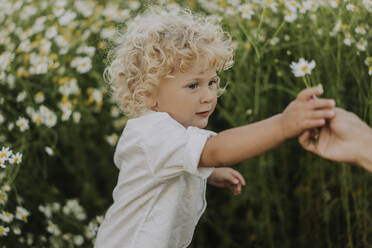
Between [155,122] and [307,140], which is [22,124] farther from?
[307,140]

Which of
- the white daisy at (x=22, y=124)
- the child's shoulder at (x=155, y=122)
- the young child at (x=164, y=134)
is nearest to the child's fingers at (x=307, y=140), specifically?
the young child at (x=164, y=134)

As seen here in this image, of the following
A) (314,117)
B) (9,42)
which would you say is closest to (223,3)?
(9,42)

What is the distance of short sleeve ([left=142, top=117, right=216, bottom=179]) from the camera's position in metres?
1.02

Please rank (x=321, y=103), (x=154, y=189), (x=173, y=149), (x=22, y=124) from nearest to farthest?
(x=321, y=103), (x=173, y=149), (x=154, y=189), (x=22, y=124)

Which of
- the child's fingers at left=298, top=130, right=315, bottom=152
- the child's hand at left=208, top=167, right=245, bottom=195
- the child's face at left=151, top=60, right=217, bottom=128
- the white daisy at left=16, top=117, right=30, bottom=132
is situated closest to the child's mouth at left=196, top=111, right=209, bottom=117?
the child's face at left=151, top=60, right=217, bottom=128

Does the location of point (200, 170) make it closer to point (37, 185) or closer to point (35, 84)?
point (37, 185)

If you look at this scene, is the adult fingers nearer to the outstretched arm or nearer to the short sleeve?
the outstretched arm

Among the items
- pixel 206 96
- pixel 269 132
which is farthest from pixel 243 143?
pixel 206 96

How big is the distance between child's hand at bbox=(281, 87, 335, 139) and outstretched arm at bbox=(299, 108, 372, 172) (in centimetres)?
3

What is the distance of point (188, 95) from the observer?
1192 millimetres

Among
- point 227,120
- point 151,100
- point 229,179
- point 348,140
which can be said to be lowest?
point 227,120

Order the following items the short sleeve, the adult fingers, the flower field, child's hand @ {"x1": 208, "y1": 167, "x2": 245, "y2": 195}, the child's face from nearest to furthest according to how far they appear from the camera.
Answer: the adult fingers, the short sleeve, the child's face, child's hand @ {"x1": 208, "y1": 167, "x2": 245, "y2": 195}, the flower field

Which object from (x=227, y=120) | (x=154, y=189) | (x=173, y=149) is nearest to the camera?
(x=173, y=149)

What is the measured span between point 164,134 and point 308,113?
0.35m
